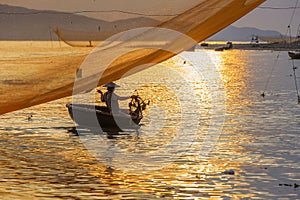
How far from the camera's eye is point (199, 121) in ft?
88.6

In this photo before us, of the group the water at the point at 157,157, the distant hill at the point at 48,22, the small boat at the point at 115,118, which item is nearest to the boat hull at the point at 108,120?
A: the small boat at the point at 115,118

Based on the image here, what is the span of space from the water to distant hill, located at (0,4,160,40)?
19.4ft

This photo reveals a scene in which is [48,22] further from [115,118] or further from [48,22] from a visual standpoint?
[115,118]

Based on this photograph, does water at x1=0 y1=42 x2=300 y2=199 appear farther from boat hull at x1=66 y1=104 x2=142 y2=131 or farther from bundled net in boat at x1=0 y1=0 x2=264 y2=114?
bundled net in boat at x1=0 y1=0 x2=264 y2=114

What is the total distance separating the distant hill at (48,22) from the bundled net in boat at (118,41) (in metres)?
0.01

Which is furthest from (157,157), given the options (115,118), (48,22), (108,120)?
(48,22)

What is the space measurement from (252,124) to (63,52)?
1953 cm

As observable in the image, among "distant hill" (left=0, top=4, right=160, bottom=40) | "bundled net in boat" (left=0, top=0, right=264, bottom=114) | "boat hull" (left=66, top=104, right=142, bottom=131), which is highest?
"boat hull" (left=66, top=104, right=142, bottom=131)

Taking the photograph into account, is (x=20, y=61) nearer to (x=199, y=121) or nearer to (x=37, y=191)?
(x=37, y=191)

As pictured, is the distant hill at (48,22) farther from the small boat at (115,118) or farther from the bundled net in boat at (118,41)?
the small boat at (115,118)

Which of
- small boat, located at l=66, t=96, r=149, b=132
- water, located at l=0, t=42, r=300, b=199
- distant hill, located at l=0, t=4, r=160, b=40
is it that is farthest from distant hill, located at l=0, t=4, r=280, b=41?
small boat, located at l=66, t=96, r=149, b=132

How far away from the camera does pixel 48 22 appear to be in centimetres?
682

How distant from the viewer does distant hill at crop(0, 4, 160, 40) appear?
652 centimetres

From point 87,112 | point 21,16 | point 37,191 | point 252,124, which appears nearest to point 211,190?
point 37,191
